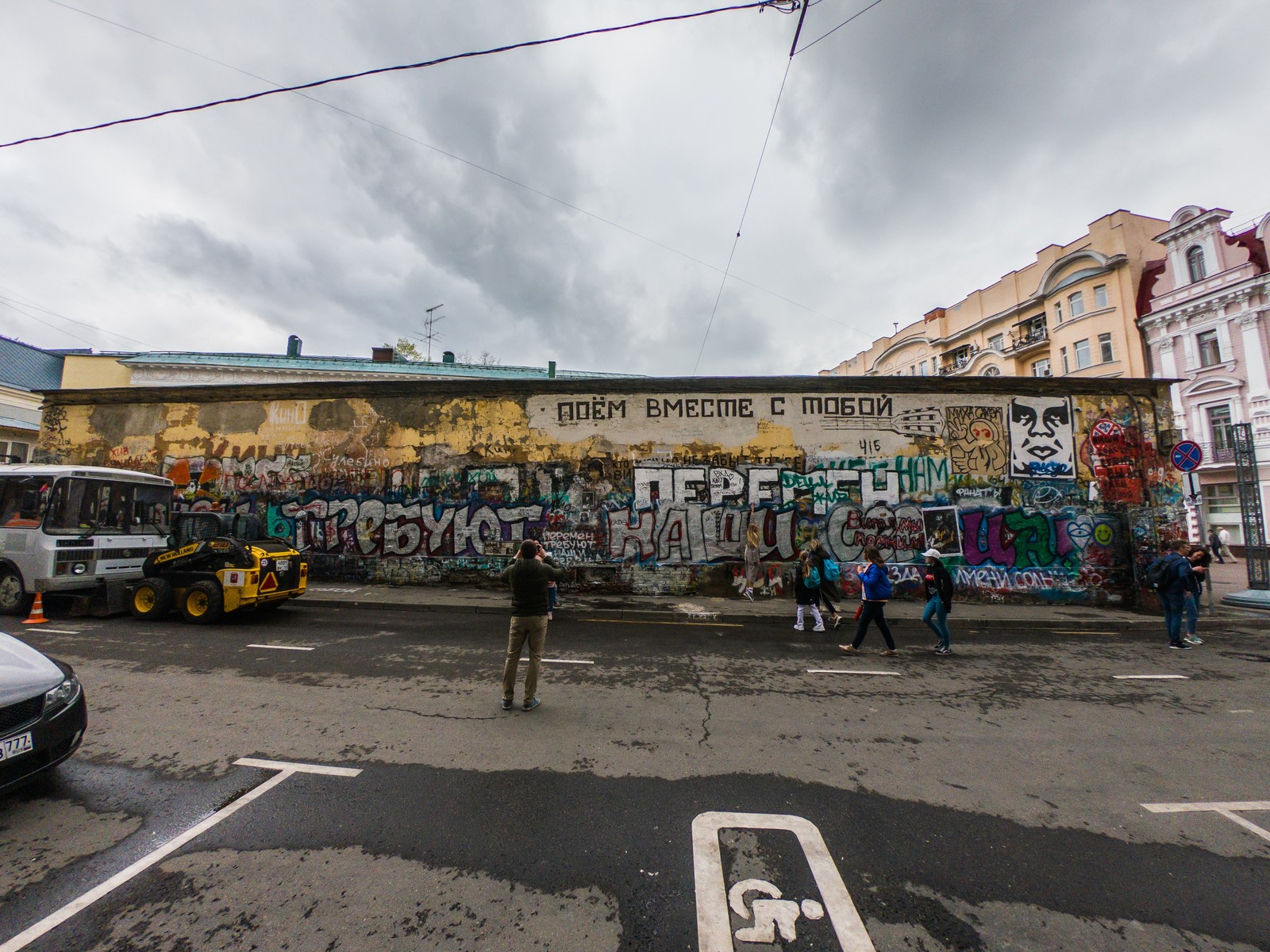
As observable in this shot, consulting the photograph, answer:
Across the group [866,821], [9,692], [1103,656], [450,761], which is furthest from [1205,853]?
[9,692]

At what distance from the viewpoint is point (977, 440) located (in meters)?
12.8

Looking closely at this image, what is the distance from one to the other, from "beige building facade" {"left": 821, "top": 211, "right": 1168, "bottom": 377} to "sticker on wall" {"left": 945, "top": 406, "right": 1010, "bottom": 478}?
1195cm

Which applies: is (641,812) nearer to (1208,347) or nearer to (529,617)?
(529,617)

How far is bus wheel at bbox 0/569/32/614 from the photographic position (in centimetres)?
885

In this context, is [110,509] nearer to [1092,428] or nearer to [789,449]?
[789,449]

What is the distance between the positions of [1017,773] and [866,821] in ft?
5.53

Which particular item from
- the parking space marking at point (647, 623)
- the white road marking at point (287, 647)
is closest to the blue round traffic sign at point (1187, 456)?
the parking space marking at point (647, 623)

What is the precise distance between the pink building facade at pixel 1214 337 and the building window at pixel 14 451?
54.8 m

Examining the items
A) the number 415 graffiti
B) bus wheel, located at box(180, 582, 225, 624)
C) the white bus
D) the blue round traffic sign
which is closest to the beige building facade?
the blue round traffic sign

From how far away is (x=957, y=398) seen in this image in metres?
12.9

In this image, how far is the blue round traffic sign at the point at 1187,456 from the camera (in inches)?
433

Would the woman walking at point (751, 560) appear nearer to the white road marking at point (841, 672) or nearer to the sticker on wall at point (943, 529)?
the sticker on wall at point (943, 529)

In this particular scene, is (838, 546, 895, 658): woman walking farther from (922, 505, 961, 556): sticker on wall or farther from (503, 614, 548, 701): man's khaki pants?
(922, 505, 961, 556): sticker on wall

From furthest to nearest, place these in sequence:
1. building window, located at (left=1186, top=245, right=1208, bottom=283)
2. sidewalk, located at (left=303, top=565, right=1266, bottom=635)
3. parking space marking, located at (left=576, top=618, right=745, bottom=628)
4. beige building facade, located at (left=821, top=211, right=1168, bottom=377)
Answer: beige building facade, located at (left=821, top=211, right=1168, bottom=377) → building window, located at (left=1186, top=245, right=1208, bottom=283) → sidewalk, located at (left=303, top=565, right=1266, bottom=635) → parking space marking, located at (left=576, top=618, right=745, bottom=628)
